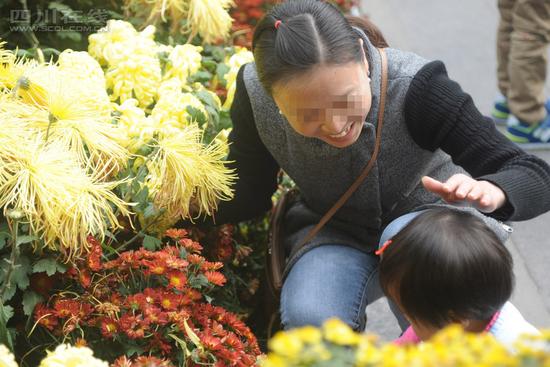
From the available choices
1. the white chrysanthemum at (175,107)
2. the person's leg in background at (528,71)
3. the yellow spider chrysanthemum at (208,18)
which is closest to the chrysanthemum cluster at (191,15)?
Answer: the yellow spider chrysanthemum at (208,18)

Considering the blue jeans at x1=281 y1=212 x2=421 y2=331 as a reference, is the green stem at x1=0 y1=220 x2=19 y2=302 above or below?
above

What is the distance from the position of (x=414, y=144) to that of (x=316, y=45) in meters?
0.50

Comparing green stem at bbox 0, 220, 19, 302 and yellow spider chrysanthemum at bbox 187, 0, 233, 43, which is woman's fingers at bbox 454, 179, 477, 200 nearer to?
green stem at bbox 0, 220, 19, 302

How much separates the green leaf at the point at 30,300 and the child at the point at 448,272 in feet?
2.61

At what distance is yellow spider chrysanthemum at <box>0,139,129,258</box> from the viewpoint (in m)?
1.75

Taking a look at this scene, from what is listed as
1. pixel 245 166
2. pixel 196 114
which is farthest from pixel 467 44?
pixel 196 114

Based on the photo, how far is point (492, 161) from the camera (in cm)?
208

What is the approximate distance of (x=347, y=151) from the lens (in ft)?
7.21

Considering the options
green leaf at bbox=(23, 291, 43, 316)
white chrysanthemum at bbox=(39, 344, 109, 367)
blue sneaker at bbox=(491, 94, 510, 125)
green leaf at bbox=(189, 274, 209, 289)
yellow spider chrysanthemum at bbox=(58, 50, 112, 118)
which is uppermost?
yellow spider chrysanthemum at bbox=(58, 50, 112, 118)

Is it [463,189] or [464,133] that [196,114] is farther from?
[463,189]

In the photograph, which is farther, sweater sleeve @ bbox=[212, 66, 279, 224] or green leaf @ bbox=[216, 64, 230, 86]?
green leaf @ bbox=[216, 64, 230, 86]

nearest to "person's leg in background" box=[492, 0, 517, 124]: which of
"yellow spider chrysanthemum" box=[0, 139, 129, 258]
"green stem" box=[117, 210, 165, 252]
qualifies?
"green stem" box=[117, 210, 165, 252]

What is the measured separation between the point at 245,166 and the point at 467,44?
9.56 ft

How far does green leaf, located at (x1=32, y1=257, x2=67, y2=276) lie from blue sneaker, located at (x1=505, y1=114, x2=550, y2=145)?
264 centimetres
